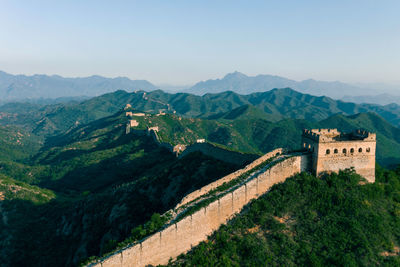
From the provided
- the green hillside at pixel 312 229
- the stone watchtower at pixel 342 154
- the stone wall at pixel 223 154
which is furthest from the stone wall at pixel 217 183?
the stone wall at pixel 223 154

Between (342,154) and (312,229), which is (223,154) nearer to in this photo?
(342,154)

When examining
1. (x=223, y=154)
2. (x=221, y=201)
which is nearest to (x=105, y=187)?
(x=223, y=154)

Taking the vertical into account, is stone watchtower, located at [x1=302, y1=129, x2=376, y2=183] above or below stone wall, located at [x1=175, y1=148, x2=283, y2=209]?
above

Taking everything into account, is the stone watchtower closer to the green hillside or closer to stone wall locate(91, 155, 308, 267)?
the green hillside

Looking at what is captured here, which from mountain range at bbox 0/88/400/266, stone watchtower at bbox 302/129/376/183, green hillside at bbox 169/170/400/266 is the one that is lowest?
mountain range at bbox 0/88/400/266

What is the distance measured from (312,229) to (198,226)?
845 centimetres

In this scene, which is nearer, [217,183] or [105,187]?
[217,183]

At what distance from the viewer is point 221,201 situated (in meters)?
22.8

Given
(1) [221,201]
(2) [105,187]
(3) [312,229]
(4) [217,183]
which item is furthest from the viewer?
(2) [105,187]

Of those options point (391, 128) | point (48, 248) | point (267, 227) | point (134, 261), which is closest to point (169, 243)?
point (134, 261)

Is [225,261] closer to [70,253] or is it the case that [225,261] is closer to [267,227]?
[267,227]

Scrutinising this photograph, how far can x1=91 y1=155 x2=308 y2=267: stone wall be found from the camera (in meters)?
A: 19.1

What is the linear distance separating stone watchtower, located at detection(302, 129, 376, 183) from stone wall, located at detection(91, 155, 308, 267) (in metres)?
1.28

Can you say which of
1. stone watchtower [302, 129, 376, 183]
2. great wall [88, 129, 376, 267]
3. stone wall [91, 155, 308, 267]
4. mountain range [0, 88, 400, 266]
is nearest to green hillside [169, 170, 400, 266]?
mountain range [0, 88, 400, 266]
